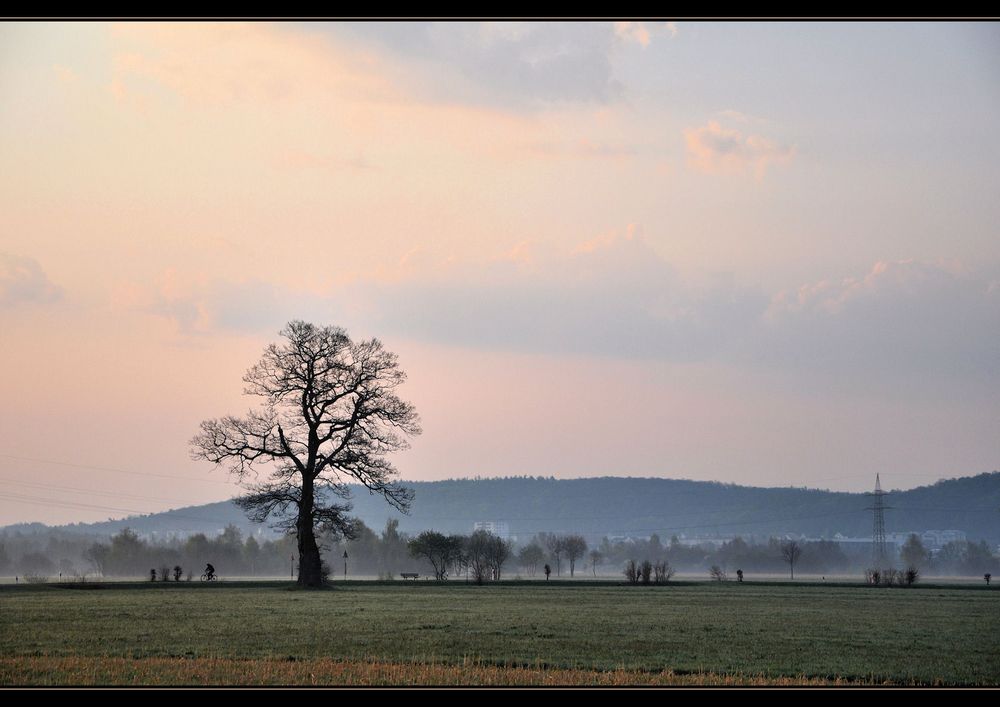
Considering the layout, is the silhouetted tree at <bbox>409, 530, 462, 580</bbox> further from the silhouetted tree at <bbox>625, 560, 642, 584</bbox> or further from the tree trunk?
the tree trunk

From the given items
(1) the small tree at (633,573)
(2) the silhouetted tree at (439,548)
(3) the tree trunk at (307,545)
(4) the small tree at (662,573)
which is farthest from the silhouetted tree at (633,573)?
(3) the tree trunk at (307,545)

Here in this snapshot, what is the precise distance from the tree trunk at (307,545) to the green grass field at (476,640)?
25.5 ft

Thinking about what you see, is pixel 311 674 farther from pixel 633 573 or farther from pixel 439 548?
pixel 439 548

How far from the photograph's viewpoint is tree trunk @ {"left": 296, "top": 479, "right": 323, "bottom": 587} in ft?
190

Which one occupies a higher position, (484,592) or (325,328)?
(325,328)

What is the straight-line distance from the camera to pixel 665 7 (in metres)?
9.88

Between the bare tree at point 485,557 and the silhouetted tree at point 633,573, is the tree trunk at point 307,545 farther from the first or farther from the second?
the silhouetted tree at point 633,573

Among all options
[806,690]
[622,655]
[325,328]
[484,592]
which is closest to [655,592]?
[484,592]

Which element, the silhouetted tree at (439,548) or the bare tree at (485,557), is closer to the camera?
the bare tree at (485,557)

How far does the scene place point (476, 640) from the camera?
27.6m

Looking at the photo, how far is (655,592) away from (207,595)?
2535 centimetres

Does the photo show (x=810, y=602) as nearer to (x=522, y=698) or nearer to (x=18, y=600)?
(x=18, y=600)

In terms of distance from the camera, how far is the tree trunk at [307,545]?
5791cm

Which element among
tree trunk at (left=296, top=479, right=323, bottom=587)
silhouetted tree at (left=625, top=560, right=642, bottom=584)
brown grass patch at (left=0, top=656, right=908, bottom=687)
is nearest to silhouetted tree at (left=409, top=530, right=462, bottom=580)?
silhouetted tree at (left=625, top=560, right=642, bottom=584)
